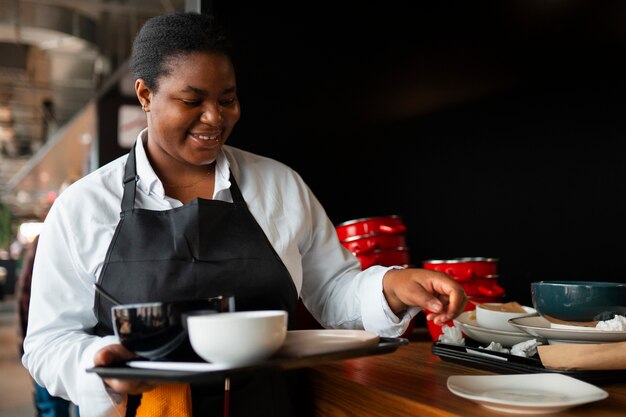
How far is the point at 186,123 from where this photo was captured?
1433 millimetres

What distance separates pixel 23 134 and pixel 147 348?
14.1 m

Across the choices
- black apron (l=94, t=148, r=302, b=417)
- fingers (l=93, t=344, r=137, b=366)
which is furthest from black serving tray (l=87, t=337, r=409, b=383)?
black apron (l=94, t=148, r=302, b=417)

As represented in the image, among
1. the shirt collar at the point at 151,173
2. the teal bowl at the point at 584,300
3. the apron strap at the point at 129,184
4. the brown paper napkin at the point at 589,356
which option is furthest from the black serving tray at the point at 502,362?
the apron strap at the point at 129,184

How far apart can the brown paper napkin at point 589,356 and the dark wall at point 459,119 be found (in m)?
1.10

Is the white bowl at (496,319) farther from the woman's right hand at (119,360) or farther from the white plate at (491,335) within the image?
the woman's right hand at (119,360)

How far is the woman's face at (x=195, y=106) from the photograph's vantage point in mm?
1422

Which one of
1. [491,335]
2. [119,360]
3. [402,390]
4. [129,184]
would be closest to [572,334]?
[491,335]

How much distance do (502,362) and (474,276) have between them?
0.59 meters

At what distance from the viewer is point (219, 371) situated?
3.04ft

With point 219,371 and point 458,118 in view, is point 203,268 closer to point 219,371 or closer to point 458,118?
point 219,371

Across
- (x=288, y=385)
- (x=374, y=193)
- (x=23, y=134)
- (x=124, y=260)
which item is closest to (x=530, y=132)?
(x=374, y=193)

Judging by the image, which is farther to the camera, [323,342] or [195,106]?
[195,106]

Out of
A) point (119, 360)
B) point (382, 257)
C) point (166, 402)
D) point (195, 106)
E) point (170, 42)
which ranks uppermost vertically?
point (170, 42)

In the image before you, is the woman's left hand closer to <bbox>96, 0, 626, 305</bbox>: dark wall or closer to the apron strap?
the apron strap
